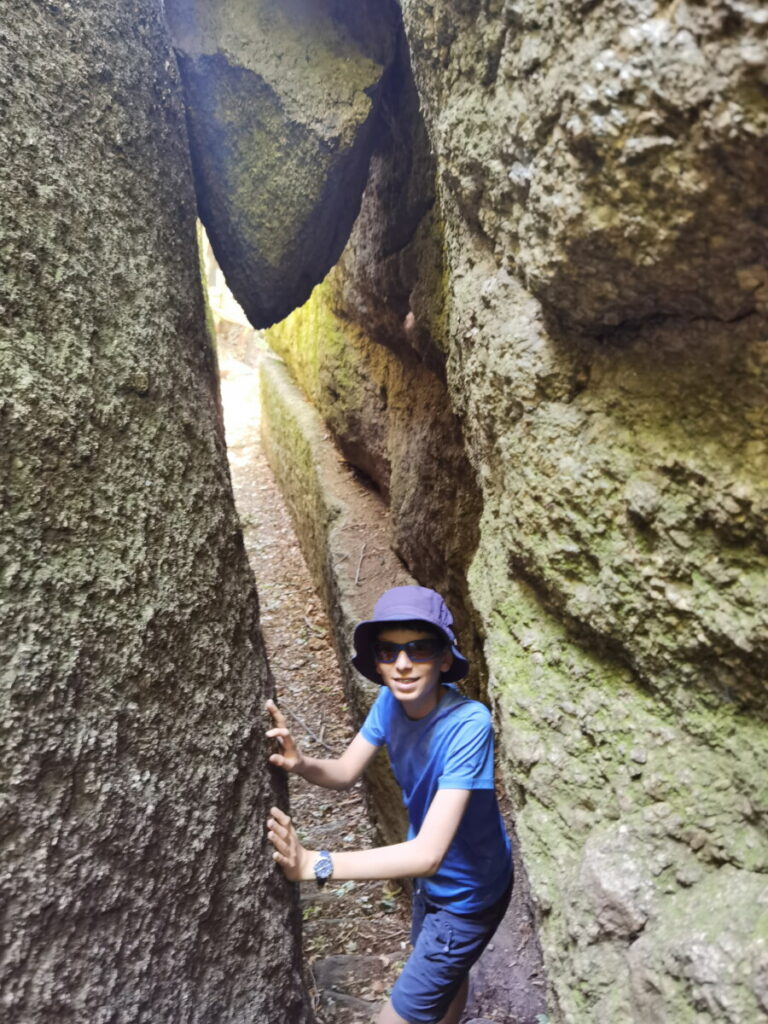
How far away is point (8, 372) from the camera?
6.12 ft

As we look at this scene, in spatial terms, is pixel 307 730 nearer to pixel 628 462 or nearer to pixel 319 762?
pixel 319 762

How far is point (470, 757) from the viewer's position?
2264mm

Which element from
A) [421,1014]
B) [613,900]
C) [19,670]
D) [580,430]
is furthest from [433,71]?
[421,1014]

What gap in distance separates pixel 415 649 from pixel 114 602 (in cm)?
92

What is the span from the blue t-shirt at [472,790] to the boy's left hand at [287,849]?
0.39 metres

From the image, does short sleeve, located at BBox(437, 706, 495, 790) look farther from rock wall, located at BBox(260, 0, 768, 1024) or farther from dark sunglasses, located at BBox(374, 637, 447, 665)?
dark sunglasses, located at BBox(374, 637, 447, 665)

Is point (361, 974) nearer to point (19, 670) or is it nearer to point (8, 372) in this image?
point (19, 670)

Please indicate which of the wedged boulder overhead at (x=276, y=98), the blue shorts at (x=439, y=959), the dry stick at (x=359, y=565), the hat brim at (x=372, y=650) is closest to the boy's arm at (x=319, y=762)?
the hat brim at (x=372, y=650)

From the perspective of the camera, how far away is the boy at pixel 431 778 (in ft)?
7.68

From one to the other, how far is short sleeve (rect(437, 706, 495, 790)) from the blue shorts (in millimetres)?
503

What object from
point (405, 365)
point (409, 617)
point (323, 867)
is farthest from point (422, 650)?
point (405, 365)

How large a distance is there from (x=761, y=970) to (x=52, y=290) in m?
2.25

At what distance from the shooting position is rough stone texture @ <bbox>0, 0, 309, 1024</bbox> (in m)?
1.86

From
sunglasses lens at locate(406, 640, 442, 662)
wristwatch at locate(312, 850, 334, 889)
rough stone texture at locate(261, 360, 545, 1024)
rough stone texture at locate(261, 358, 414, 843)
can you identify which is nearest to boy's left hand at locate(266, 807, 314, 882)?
wristwatch at locate(312, 850, 334, 889)
